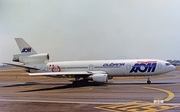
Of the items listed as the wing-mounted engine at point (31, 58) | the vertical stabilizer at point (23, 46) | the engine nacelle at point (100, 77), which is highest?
the vertical stabilizer at point (23, 46)

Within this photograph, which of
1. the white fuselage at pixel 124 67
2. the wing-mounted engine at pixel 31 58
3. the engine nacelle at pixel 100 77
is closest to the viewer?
the engine nacelle at pixel 100 77

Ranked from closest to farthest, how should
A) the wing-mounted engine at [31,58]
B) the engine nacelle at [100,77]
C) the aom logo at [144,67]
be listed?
the engine nacelle at [100,77] → the aom logo at [144,67] → the wing-mounted engine at [31,58]

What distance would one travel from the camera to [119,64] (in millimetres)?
38812

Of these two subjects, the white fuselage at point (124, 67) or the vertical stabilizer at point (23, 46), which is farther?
the vertical stabilizer at point (23, 46)

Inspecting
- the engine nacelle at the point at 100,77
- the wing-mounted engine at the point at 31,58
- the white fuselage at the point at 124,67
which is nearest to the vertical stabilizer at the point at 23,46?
the wing-mounted engine at the point at 31,58

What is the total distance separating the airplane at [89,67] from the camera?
123 ft

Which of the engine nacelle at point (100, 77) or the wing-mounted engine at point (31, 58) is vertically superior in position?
the wing-mounted engine at point (31, 58)

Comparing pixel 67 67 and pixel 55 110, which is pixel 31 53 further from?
pixel 55 110

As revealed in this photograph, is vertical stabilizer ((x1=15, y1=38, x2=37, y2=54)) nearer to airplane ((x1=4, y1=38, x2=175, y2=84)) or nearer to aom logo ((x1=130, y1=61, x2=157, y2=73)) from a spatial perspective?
airplane ((x1=4, y1=38, x2=175, y2=84))

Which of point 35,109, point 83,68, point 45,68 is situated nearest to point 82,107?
point 35,109

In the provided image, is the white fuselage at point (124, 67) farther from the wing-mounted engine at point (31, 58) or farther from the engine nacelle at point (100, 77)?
the wing-mounted engine at point (31, 58)

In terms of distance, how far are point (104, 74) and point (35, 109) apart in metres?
20.9

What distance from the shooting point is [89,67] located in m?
41.0

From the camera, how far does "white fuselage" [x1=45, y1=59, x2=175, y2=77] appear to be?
37406 mm
